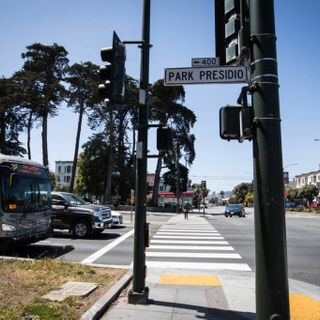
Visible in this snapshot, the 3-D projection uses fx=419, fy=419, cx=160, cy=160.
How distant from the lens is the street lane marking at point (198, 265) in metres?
10.5

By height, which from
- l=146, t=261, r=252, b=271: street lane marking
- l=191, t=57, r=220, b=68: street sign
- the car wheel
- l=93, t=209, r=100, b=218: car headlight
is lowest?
l=146, t=261, r=252, b=271: street lane marking

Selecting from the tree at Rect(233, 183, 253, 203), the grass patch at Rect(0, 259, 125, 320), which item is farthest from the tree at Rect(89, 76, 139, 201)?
the tree at Rect(233, 183, 253, 203)

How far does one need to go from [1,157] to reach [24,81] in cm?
4157

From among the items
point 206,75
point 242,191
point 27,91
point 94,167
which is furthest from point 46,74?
point 242,191

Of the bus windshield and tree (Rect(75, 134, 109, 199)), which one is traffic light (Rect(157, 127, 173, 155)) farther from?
tree (Rect(75, 134, 109, 199))

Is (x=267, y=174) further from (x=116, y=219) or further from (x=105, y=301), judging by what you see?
(x=116, y=219)

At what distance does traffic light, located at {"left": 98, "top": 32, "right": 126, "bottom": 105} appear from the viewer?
6914 millimetres

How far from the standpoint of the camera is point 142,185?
22.2ft

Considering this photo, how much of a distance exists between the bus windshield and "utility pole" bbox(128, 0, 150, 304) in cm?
576

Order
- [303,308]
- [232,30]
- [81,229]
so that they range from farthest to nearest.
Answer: [81,229] < [303,308] < [232,30]

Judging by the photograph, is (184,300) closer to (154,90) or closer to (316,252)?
(316,252)

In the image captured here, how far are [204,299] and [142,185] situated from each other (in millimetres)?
2168

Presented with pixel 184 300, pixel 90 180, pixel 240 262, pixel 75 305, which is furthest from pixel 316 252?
pixel 90 180

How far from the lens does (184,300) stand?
6836 millimetres
